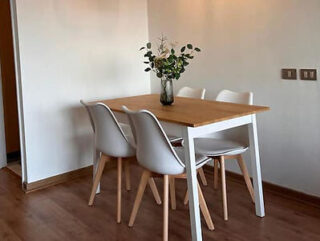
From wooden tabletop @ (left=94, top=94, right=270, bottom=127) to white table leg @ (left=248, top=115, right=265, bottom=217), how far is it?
181 millimetres

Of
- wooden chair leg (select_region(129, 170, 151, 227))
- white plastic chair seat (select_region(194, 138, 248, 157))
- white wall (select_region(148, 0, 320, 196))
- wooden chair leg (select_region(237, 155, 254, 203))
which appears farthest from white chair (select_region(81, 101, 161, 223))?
white wall (select_region(148, 0, 320, 196))

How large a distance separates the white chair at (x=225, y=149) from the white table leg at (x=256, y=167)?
0.11 metres

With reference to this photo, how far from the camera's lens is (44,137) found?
3.71 m

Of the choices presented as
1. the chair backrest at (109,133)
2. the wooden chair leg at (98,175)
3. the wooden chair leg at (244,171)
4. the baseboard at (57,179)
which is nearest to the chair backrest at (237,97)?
the wooden chair leg at (244,171)

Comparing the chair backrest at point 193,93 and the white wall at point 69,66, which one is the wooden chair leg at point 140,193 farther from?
the white wall at point 69,66

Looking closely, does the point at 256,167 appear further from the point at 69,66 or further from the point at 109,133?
the point at 69,66

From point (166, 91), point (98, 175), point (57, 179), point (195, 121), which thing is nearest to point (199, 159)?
point (195, 121)

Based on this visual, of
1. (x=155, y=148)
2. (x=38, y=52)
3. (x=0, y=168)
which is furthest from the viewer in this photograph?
(x=0, y=168)

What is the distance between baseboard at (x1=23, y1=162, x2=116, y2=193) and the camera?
3641mm

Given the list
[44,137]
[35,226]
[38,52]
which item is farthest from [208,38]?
[35,226]

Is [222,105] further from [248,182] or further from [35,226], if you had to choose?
[35,226]

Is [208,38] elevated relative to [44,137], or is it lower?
elevated

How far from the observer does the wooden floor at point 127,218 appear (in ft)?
8.91

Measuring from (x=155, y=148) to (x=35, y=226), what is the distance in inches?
46.9
